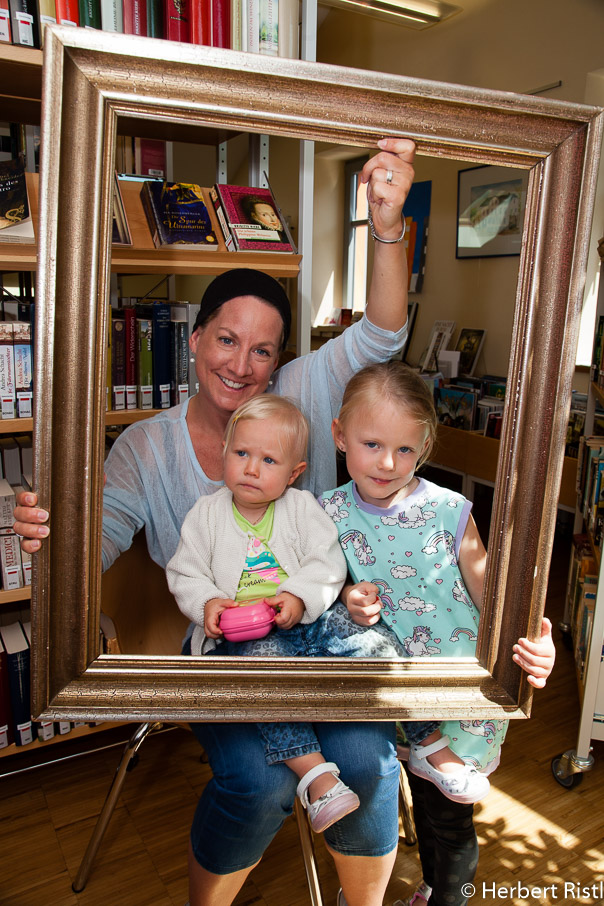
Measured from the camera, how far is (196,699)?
1.05m

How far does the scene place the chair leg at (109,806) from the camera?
163 centimetres

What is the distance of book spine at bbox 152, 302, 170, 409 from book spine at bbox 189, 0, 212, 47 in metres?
0.88

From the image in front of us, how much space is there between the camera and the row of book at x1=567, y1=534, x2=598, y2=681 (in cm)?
241

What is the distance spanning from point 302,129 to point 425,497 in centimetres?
62

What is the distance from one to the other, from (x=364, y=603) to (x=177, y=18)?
62.0 inches

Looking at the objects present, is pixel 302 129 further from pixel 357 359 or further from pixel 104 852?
pixel 104 852

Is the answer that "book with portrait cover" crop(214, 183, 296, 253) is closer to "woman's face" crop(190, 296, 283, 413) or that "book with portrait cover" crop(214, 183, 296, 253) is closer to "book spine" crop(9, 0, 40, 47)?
"woman's face" crop(190, 296, 283, 413)

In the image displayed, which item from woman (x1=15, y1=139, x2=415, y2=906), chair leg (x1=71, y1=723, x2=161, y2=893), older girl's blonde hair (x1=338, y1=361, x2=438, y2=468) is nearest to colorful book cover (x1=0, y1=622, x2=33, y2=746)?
chair leg (x1=71, y1=723, x2=161, y2=893)

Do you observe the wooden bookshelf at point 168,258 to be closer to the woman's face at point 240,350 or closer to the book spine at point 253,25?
the woman's face at point 240,350

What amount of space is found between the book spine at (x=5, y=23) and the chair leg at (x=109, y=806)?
174 cm

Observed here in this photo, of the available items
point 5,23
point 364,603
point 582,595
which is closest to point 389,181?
Answer: point 364,603

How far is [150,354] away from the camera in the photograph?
4.43ft

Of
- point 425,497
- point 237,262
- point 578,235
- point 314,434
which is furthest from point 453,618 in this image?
point 237,262

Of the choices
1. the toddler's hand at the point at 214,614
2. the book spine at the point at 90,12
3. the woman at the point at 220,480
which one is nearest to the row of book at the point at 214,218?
the woman at the point at 220,480
